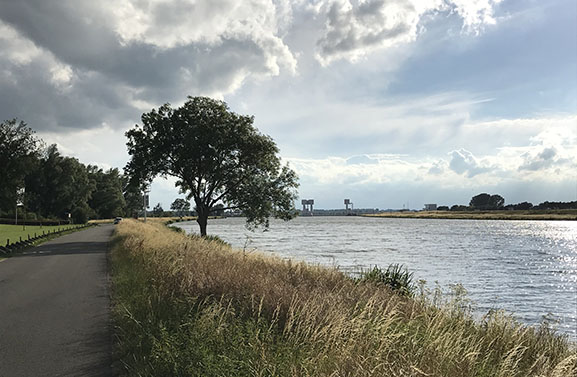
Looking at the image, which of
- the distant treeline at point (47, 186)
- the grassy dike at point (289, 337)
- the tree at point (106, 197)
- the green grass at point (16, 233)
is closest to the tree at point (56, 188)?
the distant treeline at point (47, 186)

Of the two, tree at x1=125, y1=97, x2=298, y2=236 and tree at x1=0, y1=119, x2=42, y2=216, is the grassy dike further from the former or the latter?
tree at x1=0, y1=119, x2=42, y2=216

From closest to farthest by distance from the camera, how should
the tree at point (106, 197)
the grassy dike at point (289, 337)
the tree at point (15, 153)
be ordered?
the grassy dike at point (289, 337), the tree at point (15, 153), the tree at point (106, 197)

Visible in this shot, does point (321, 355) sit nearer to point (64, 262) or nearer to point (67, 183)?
point (64, 262)

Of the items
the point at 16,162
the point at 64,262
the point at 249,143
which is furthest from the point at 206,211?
the point at 16,162

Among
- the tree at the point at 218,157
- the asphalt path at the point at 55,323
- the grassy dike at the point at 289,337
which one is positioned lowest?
the asphalt path at the point at 55,323

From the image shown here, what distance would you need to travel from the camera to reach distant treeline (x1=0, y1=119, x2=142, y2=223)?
215 feet

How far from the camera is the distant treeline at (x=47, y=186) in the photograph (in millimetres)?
65500

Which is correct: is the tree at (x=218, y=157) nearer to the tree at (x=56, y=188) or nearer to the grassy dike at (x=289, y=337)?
the grassy dike at (x=289, y=337)

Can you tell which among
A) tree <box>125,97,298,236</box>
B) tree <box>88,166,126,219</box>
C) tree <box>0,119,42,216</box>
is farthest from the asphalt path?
tree <box>88,166,126,219</box>

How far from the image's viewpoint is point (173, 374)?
5781mm

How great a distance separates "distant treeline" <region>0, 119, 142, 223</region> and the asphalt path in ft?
185

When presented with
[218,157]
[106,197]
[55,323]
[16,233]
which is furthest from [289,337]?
[106,197]

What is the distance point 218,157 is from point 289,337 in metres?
33.3

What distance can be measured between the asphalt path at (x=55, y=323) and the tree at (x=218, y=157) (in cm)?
2140
